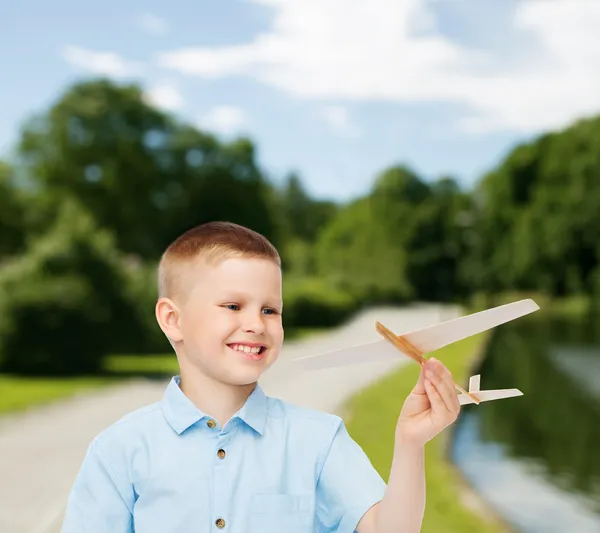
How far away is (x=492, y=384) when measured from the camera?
16516 mm

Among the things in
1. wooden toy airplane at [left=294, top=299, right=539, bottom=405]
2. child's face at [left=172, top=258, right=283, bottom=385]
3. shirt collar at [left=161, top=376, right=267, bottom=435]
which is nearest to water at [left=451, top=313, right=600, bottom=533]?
shirt collar at [left=161, top=376, right=267, bottom=435]

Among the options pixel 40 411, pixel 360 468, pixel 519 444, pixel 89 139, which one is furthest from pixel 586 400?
pixel 89 139

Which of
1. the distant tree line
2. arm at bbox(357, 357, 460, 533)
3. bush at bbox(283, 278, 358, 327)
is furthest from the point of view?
bush at bbox(283, 278, 358, 327)

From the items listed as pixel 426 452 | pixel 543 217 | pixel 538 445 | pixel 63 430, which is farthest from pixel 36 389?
pixel 543 217

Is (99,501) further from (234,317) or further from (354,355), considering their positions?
(354,355)

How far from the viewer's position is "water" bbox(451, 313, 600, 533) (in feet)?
26.9

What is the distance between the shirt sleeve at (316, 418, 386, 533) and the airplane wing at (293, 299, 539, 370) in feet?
1.21

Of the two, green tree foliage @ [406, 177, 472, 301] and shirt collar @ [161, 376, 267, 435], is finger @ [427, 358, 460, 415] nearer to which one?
shirt collar @ [161, 376, 267, 435]

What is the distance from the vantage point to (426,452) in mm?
9609

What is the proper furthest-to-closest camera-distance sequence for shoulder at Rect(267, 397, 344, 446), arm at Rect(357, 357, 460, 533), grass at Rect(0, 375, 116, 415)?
grass at Rect(0, 375, 116, 415) < shoulder at Rect(267, 397, 344, 446) < arm at Rect(357, 357, 460, 533)

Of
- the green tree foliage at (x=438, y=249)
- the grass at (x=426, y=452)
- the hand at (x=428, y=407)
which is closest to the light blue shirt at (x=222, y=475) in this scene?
the hand at (x=428, y=407)

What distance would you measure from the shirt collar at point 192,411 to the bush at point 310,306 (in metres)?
26.2

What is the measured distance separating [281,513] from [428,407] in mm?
376

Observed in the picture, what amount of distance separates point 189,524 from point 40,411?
9.58 metres
